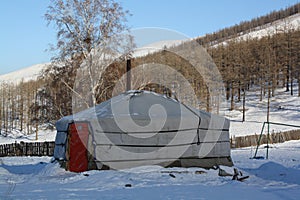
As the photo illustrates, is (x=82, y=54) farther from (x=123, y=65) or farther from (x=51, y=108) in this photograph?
(x=51, y=108)

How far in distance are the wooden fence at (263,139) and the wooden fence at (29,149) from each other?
898 cm

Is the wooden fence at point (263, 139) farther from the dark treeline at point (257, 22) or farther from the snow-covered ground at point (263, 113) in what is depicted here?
the dark treeline at point (257, 22)

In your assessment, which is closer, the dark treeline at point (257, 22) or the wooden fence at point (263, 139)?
the wooden fence at point (263, 139)

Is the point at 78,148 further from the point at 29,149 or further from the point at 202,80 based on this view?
the point at 202,80

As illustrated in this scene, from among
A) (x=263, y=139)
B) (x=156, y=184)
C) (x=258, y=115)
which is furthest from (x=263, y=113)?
(x=156, y=184)

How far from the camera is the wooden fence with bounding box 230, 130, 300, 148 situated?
18.2 m

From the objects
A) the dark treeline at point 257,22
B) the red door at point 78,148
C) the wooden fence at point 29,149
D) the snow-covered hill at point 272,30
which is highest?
the dark treeline at point 257,22

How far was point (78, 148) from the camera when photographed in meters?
8.45

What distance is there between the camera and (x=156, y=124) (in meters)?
8.50

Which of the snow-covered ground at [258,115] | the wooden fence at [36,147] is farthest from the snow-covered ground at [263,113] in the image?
the wooden fence at [36,147]

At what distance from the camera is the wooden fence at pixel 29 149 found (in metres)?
16.5

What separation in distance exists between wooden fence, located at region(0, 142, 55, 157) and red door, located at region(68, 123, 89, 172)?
8334 millimetres

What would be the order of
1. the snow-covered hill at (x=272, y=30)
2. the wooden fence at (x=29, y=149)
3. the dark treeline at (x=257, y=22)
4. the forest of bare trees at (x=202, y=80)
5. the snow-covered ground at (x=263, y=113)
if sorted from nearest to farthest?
the forest of bare trees at (x=202, y=80), the wooden fence at (x=29, y=149), the snow-covered ground at (x=263, y=113), the snow-covered hill at (x=272, y=30), the dark treeline at (x=257, y=22)

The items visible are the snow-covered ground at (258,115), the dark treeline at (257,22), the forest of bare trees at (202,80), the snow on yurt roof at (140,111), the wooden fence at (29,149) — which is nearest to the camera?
the snow on yurt roof at (140,111)
